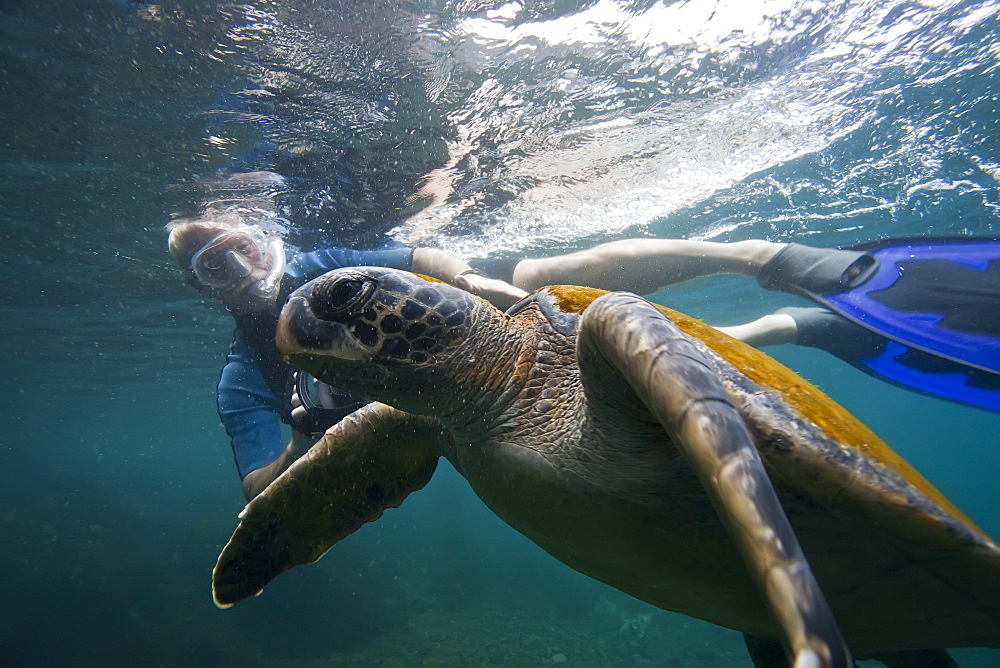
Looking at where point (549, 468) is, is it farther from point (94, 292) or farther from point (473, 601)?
point (473, 601)

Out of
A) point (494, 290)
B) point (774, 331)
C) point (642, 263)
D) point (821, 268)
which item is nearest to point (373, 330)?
point (494, 290)

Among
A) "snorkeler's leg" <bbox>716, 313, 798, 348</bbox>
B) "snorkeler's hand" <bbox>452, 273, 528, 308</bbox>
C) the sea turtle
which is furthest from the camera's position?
"snorkeler's leg" <bbox>716, 313, 798, 348</bbox>

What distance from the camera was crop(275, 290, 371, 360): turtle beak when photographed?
1604 millimetres

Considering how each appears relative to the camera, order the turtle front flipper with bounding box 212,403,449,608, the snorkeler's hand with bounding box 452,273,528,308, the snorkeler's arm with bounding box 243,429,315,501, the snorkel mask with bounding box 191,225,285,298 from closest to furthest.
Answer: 1. the turtle front flipper with bounding box 212,403,449,608
2. the snorkeler's hand with bounding box 452,273,528,308
3. the snorkeler's arm with bounding box 243,429,315,501
4. the snorkel mask with bounding box 191,225,285,298

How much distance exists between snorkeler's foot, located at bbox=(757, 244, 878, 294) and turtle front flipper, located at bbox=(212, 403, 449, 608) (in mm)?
3503

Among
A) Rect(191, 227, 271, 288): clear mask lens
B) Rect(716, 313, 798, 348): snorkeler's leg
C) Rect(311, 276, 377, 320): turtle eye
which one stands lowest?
Rect(191, 227, 271, 288): clear mask lens

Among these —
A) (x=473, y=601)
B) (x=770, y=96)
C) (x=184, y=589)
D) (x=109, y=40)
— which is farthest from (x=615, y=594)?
(x=109, y=40)

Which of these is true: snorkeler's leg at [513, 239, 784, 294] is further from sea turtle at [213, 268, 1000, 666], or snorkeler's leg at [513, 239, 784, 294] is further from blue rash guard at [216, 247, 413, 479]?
blue rash guard at [216, 247, 413, 479]

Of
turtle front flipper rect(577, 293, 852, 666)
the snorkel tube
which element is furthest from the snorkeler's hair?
turtle front flipper rect(577, 293, 852, 666)

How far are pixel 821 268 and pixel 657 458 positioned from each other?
3507 mm

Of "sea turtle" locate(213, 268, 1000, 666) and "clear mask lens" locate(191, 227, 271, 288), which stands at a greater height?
"sea turtle" locate(213, 268, 1000, 666)

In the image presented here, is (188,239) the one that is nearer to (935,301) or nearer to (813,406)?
(813,406)

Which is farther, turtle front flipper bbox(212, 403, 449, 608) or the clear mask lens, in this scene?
the clear mask lens

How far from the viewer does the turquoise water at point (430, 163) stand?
15.5ft
